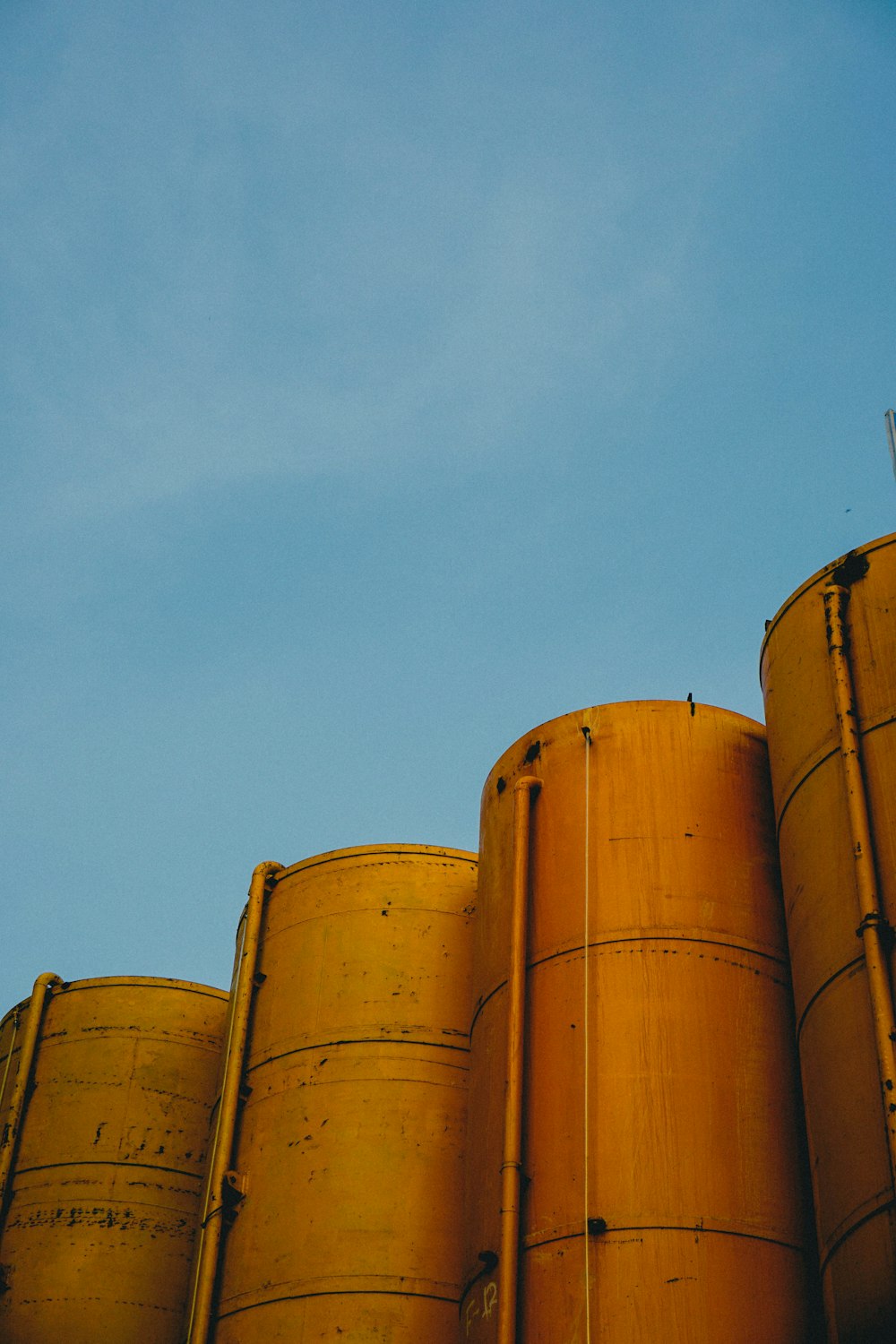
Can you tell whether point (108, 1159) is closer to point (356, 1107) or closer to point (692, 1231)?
point (356, 1107)

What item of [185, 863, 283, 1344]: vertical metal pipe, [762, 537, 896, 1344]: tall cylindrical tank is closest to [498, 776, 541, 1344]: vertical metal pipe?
[762, 537, 896, 1344]: tall cylindrical tank

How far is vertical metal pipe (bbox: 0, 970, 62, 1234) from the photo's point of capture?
61.0ft

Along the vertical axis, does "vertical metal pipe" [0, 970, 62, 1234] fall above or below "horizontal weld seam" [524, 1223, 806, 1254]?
above

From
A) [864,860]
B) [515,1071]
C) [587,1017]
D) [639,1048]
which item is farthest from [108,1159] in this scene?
[864,860]

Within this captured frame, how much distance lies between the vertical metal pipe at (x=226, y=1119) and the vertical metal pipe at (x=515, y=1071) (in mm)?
4007

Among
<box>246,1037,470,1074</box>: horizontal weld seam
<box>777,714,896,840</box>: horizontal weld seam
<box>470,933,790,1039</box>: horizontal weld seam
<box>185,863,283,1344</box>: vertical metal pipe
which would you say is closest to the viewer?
<box>777,714,896,840</box>: horizontal weld seam

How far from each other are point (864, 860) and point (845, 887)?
37 centimetres

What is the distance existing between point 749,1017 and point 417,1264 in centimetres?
412

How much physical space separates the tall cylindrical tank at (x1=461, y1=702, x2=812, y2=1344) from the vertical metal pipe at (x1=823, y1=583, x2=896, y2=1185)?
1851mm

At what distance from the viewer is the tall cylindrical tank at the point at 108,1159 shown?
58.5ft

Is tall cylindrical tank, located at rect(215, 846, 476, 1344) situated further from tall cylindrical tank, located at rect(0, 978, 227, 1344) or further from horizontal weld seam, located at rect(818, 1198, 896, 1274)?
horizontal weld seam, located at rect(818, 1198, 896, 1274)

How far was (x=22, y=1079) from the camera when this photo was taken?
1925 cm

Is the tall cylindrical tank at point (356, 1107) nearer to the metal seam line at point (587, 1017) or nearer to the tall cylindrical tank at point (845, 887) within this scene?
the metal seam line at point (587, 1017)

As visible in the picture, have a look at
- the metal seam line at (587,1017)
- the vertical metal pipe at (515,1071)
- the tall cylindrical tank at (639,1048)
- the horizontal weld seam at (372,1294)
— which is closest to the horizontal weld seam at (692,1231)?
the tall cylindrical tank at (639,1048)
